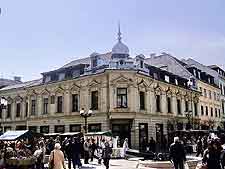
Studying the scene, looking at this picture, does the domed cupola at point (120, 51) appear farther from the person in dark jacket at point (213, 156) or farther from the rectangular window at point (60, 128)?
the person in dark jacket at point (213, 156)

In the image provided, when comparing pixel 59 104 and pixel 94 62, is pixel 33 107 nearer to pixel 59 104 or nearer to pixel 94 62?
pixel 59 104

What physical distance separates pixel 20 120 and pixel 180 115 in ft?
65.6

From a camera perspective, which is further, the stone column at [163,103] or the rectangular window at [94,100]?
the stone column at [163,103]

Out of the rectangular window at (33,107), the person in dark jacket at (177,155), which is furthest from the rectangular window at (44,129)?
the person in dark jacket at (177,155)

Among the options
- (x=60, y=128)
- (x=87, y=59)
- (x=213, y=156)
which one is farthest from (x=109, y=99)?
(x=213, y=156)

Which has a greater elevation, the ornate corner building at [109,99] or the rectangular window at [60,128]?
the ornate corner building at [109,99]

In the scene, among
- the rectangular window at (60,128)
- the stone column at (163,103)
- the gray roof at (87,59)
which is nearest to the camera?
the rectangular window at (60,128)

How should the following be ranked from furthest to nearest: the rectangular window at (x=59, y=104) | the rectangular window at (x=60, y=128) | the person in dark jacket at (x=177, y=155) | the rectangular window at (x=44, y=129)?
1. the rectangular window at (x=44, y=129)
2. the rectangular window at (x=59, y=104)
3. the rectangular window at (x=60, y=128)
4. the person in dark jacket at (x=177, y=155)

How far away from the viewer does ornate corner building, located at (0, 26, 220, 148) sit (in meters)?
33.6

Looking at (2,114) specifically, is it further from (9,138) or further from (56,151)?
(56,151)

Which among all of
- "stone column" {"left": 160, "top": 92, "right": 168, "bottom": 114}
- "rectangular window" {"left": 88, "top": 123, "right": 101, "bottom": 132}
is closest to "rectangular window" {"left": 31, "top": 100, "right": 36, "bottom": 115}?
"rectangular window" {"left": 88, "top": 123, "right": 101, "bottom": 132}

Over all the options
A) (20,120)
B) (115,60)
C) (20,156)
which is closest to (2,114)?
(20,120)

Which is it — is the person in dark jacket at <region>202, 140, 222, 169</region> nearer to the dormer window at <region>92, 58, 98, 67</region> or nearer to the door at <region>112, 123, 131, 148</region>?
the door at <region>112, 123, 131, 148</region>

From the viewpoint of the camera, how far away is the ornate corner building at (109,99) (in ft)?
110
